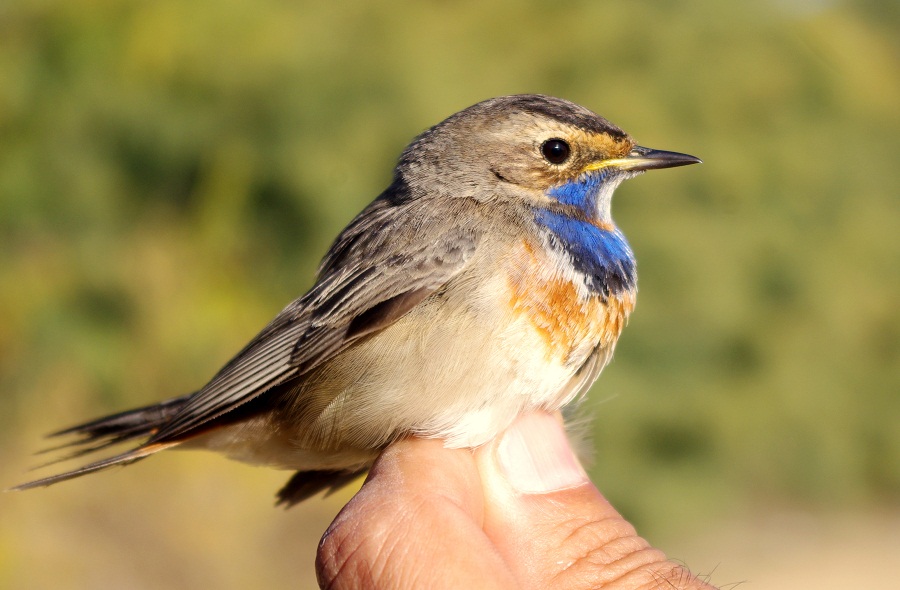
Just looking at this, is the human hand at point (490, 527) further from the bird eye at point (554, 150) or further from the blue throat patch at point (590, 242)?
the bird eye at point (554, 150)

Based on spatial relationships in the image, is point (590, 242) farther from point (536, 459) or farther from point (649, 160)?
point (536, 459)

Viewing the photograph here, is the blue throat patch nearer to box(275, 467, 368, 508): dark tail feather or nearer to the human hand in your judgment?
the human hand

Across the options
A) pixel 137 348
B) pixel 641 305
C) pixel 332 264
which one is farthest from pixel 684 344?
pixel 332 264

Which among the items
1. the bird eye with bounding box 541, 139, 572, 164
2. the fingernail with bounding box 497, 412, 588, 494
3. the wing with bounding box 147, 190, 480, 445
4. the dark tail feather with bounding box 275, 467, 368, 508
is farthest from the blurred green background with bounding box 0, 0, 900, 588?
the wing with bounding box 147, 190, 480, 445

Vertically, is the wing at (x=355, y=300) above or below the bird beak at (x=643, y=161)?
below

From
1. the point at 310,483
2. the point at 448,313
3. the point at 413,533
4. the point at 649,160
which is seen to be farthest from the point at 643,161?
the point at 310,483

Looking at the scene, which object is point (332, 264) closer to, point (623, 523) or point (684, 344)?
point (623, 523)

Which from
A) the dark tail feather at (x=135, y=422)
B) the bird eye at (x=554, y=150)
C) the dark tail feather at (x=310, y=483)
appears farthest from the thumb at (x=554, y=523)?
the dark tail feather at (x=135, y=422)
